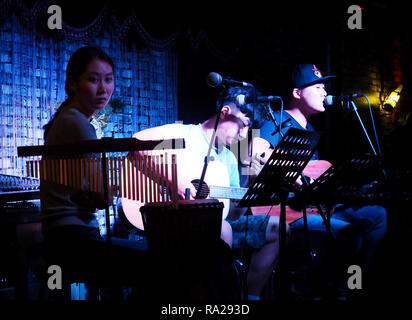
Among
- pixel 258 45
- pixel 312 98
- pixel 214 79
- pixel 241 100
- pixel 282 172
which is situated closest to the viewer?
pixel 282 172

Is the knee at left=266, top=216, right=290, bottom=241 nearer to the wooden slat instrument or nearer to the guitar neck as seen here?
the guitar neck

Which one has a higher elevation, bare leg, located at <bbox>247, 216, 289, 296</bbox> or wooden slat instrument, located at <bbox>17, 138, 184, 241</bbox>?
wooden slat instrument, located at <bbox>17, 138, 184, 241</bbox>

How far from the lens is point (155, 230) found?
8.58ft

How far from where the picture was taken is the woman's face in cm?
271

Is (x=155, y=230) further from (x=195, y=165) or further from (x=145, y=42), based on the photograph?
(x=145, y=42)

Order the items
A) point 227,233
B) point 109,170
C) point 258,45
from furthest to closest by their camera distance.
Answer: point 258,45, point 227,233, point 109,170

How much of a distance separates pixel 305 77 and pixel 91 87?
240 centimetres

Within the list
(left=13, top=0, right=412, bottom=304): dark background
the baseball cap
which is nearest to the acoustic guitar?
the baseball cap

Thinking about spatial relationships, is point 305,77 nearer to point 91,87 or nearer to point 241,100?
point 241,100

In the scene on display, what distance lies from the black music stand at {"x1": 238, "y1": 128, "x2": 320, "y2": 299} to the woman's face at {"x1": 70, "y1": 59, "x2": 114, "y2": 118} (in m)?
1.05

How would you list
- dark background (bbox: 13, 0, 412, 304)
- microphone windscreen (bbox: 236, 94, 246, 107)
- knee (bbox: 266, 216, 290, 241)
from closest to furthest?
knee (bbox: 266, 216, 290, 241), microphone windscreen (bbox: 236, 94, 246, 107), dark background (bbox: 13, 0, 412, 304)

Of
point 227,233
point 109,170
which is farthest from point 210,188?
point 109,170

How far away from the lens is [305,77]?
14.5 ft

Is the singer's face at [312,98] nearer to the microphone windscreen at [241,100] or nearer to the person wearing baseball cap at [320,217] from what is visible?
the person wearing baseball cap at [320,217]
